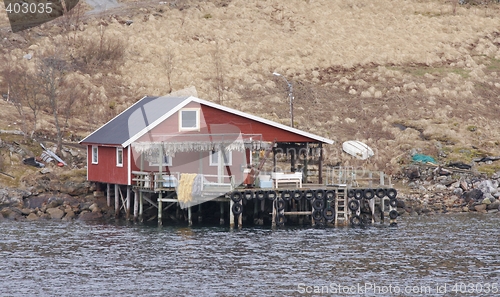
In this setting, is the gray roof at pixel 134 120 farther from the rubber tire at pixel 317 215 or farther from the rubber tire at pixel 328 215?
the rubber tire at pixel 328 215

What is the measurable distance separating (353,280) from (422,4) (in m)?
73.8

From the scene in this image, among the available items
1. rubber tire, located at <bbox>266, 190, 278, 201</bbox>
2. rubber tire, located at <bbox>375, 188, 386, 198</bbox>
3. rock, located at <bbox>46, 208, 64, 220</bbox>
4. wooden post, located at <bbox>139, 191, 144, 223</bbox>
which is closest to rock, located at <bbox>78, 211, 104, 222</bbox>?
rock, located at <bbox>46, 208, 64, 220</bbox>

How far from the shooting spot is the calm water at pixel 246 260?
29.1 m

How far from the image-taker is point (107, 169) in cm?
4706

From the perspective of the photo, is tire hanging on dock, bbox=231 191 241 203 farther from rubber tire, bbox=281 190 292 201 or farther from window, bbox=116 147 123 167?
window, bbox=116 147 123 167

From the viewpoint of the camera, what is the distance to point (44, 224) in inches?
1721

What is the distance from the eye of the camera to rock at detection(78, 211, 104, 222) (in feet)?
151

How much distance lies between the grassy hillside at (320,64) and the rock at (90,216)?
1581 cm

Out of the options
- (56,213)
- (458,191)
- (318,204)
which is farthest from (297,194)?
(458,191)

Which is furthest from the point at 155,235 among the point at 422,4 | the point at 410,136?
the point at 422,4

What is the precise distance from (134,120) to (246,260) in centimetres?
1638

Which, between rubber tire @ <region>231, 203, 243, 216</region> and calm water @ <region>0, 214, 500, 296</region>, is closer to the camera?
calm water @ <region>0, 214, 500, 296</region>

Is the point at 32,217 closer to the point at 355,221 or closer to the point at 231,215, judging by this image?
the point at 231,215

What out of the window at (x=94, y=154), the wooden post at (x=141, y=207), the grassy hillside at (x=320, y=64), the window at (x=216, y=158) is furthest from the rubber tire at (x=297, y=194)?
the grassy hillside at (x=320, y=64)
